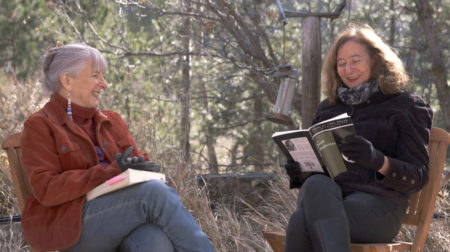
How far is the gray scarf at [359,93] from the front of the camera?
2.66 metres

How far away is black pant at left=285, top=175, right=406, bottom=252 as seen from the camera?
2.28m

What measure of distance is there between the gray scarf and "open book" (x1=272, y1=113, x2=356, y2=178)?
351 millimetres

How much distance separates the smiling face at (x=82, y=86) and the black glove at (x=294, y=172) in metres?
0.92

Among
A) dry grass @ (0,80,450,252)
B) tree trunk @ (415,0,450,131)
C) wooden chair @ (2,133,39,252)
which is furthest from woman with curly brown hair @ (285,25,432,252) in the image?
tree trunk @ (415,0,450,131)

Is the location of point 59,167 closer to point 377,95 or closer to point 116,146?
point 116,146

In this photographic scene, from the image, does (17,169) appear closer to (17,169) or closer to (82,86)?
(17,169)

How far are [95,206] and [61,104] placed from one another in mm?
523

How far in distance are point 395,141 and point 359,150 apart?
14.8 inches

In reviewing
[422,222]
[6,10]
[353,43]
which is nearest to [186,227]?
[422,222]

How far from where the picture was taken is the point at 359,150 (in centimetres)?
225

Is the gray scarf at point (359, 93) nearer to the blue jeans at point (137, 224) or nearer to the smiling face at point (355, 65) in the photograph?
the smiling face at point (355, 65)

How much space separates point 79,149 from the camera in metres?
2.43

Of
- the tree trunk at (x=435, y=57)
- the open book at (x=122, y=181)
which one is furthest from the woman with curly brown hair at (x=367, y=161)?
the tree trunk at (x=435, y=57)

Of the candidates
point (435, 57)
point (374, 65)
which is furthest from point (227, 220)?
point (435, 57)
